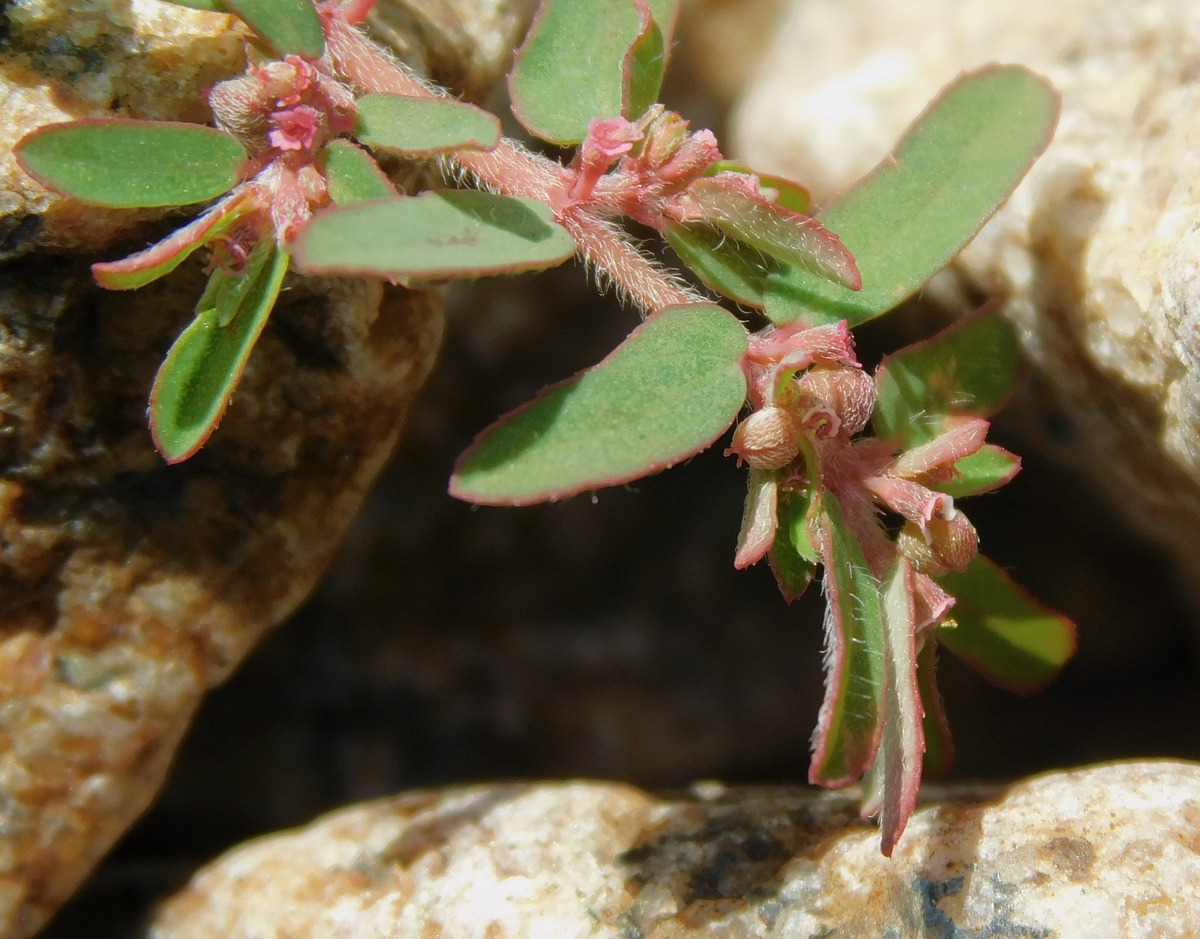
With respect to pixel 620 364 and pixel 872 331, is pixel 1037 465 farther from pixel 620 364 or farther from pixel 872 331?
pixel 620 364

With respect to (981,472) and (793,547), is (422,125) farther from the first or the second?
(981,472)

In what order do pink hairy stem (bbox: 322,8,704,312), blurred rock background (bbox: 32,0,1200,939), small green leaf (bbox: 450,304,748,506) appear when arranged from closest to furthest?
small green leaf (bbox: 450,304,748,506), pink hairy stem (bbox: 322,8,704,312), blurred rock background (bbox: 32,0,1200,939)

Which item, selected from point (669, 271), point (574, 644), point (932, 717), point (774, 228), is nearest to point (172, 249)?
point (669, 271)

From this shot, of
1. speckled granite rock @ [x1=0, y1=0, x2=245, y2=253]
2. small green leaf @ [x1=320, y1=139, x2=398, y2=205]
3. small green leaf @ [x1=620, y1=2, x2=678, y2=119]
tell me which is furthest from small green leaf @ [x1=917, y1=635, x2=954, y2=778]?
speckled granite rock @ [x1=0, y1=0, x2=245, y2=253]

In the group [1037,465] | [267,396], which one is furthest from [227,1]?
[1037,465]

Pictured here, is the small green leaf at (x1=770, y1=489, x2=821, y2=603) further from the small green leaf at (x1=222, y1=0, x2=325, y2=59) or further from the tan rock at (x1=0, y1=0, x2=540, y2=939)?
the small green leaf at (x1=222, y1=0, x2=325, y2=59)

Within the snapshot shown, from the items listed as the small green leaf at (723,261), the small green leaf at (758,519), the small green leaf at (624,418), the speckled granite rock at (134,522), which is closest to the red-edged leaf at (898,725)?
the small green leaf at (758,519)
